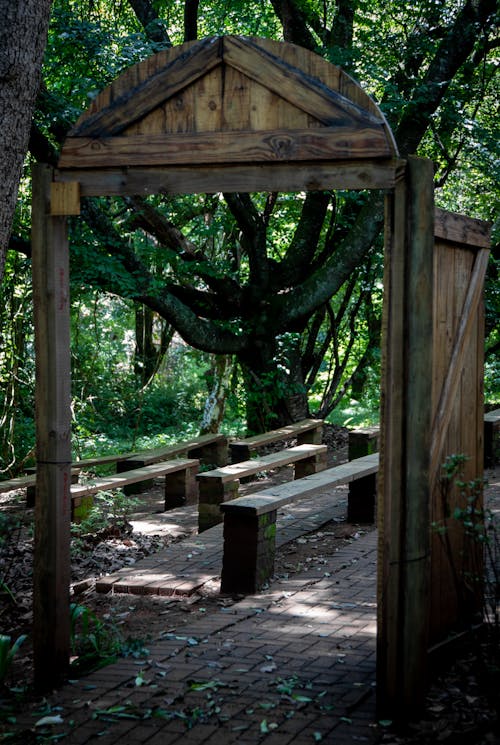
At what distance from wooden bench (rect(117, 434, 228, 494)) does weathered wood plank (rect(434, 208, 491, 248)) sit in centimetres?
645

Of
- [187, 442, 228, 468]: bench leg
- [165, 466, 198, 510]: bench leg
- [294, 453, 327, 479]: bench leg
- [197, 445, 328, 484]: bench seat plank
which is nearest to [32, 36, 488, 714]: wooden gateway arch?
[197, 445, 328, 484]: bench seat plank

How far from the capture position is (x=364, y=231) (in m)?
13.1

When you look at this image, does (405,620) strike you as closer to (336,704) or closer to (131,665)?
(336,704)

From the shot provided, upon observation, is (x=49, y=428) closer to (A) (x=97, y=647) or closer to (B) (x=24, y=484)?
(A) (x=97, y=647)

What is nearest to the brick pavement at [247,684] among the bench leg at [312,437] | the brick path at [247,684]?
the brick path at [247,684]

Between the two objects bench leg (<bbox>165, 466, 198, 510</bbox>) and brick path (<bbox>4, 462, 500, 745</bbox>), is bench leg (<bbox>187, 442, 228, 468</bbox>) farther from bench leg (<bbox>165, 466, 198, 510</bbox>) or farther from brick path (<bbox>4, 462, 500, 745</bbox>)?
brick path (<bbox>4, 462, 500, 745</bbox>)

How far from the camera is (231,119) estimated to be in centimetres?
434

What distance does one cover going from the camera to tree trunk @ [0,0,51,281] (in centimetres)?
455

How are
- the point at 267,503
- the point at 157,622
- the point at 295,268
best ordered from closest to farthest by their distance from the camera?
the point at 157,622, the point at 267,503, the point at 295,268

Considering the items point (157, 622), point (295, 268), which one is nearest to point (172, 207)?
point (295, 268)

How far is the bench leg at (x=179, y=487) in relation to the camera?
34.3 feet

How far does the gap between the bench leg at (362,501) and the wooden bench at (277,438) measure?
2.67 metres

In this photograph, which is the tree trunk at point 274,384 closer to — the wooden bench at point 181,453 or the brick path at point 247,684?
the wooden bench at point 181,453

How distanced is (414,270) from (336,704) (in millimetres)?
2176
